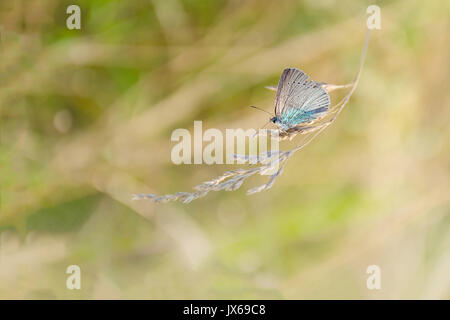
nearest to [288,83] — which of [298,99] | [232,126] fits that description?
[298,99]

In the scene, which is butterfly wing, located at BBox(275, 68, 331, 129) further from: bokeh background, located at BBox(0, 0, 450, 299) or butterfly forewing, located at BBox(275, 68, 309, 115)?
bokeh background, located at BBox(0, 0, 450, 299)

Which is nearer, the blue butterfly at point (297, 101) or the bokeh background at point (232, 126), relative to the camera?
the blue butterfly at point (297, 101)

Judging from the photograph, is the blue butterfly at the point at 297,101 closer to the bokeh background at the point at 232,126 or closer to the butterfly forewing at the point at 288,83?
the butterfly forewing at the point at 288,83

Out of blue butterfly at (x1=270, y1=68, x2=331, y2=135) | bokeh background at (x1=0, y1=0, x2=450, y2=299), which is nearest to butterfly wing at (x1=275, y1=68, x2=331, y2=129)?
blue butterfly at (x1=270, y1=68, x2=331, y2=135)

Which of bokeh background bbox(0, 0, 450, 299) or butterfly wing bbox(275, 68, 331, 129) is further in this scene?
bokeh background bbox(0, 0, 450, 299)

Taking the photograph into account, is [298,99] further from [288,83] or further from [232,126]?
[232,126]

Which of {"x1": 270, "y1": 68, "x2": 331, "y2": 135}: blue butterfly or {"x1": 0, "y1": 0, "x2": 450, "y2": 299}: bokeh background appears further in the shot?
{"x1": 0, "y1": 0, "x2": 450, "y2": 299}: bokeh background

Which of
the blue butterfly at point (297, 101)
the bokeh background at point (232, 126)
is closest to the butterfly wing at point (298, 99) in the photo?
the blue butterfly at point (297, 101)

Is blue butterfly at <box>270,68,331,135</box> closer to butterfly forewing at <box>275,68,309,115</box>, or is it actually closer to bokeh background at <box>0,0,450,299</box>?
butterfly forewing at <box>275,68,309,115</box>
